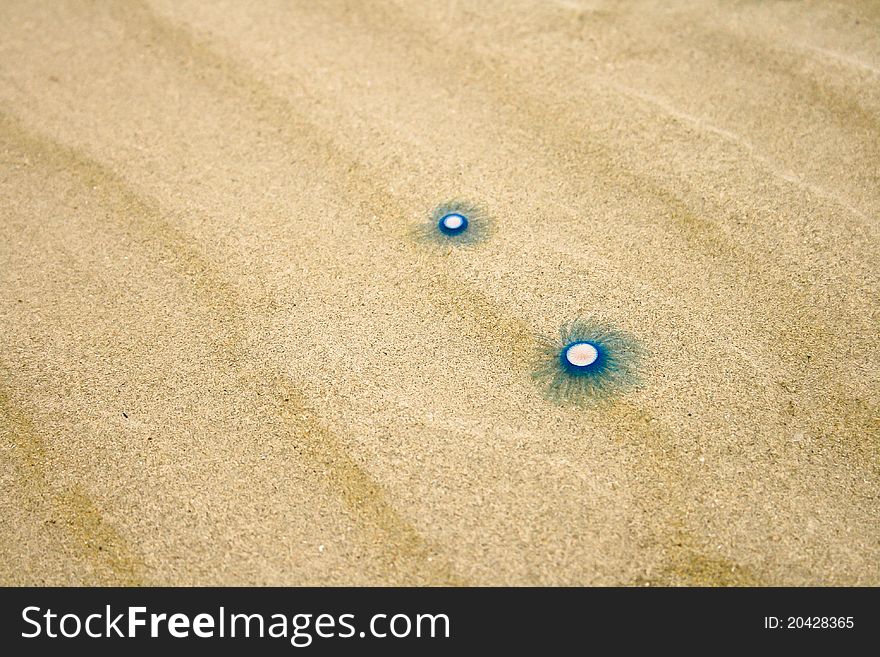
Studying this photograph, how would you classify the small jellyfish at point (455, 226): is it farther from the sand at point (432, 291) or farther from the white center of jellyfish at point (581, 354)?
the white center of jellyfish at point (581, 354)

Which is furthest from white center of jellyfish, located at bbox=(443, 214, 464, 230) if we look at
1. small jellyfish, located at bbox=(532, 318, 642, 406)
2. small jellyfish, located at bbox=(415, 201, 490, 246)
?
small jellyfish, located at bbox=(532, 318, 642, 406)

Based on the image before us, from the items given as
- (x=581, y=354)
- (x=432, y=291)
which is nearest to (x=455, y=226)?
(x=432, y=291)

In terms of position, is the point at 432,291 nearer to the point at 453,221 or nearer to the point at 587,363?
the point at 453,221

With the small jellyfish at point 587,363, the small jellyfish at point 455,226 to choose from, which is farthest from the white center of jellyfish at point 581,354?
the small jellyfish at point 455,226

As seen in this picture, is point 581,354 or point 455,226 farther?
point 455,226

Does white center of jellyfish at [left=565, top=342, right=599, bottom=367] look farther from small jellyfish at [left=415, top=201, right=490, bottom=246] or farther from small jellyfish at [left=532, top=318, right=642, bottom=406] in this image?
small jellyfish at [left=415, top=201, right=490, bottom=246]

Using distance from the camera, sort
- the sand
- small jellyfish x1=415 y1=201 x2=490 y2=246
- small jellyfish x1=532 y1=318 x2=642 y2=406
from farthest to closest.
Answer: small jellyfish x1=415 y1=201 x2=490 y2=246 < small jellyfish x1=532 y1=318 x2=642 y2=406 < the sand
